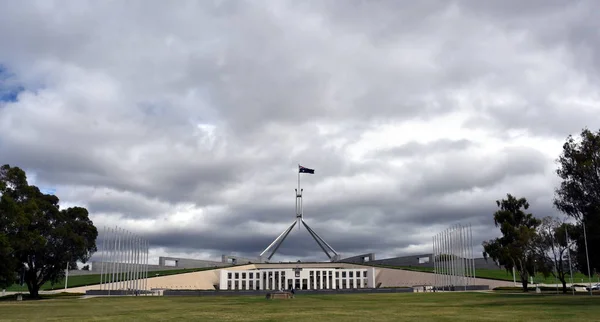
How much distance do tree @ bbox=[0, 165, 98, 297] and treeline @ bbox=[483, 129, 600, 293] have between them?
40531mm

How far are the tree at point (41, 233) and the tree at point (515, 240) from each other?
134 ft

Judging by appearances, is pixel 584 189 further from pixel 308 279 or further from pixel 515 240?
pixel 308 279

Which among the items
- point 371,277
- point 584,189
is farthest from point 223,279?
point 584,189

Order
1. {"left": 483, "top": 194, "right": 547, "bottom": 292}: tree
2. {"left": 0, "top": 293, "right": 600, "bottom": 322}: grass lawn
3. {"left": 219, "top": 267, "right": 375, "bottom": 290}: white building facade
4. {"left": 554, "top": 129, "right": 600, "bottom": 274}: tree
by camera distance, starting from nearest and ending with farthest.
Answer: {"left": 0, "top": 293, "right": 600, "bottom": 322}: grass lawn
{"left": 554, "top": 129, "right": 600, "bottom": 274}: tree
{"left": 483, "top": 194, "right": 547, "bottom": 292}: tree
{"left": 219, "top": 267, "right": 375, "bottom": 290}: white building facade

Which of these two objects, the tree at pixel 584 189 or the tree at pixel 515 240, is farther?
the tree at pixel 515 240

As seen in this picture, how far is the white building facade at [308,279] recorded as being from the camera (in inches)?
3686

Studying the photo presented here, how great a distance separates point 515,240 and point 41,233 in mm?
45431

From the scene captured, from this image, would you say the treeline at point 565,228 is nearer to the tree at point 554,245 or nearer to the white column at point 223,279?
the tree at point 554,245

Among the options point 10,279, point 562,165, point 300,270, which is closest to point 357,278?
point 300,270

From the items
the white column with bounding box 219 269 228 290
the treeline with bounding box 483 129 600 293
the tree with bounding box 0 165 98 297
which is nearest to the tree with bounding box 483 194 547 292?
the treeline with bounding box 483 129 600 293

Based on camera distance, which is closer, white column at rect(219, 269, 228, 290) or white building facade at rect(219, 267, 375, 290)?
white building facade at rect(219, 267, 375, 290)

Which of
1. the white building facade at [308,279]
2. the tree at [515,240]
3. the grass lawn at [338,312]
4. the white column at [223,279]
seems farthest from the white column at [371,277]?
the grass lawn at [338,312]

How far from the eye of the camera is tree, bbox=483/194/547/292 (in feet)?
178

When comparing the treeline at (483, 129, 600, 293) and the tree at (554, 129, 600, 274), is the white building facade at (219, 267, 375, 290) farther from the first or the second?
the tree at (554, 129, 600, 274)
